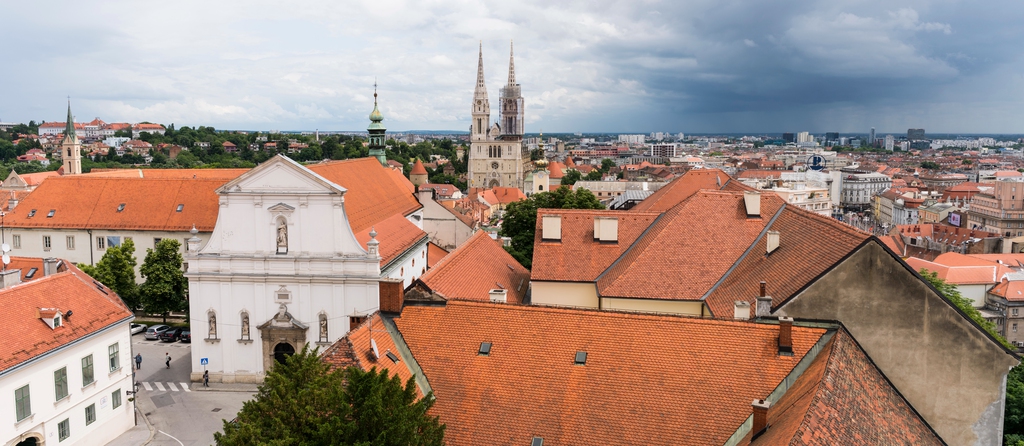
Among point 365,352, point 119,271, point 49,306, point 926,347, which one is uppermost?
point 926,347

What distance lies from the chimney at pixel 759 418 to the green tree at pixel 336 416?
22.5 feet

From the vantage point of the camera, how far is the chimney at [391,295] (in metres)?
20.8

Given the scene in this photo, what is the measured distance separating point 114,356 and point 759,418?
27.4 m

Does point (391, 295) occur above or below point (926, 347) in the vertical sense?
above

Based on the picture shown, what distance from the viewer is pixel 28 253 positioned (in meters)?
54.9

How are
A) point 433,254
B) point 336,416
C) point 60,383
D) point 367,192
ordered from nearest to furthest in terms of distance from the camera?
point 336,416
point 60,383
point 367,192
point 433,254

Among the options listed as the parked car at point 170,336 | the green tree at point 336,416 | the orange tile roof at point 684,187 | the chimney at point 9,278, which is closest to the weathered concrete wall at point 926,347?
the green tree at point 336,416

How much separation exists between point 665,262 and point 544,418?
517 inches

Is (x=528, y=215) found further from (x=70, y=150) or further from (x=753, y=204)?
(x=70, y=150)

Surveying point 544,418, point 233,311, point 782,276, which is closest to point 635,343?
point 544,418

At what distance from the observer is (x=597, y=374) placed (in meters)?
18.4

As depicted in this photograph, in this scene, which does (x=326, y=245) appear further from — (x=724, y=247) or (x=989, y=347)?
(x=989, y=347)

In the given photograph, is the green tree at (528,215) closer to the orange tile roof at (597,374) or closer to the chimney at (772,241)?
the chimney at (772,241)

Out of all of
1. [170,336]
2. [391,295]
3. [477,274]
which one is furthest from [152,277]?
[391,295]
